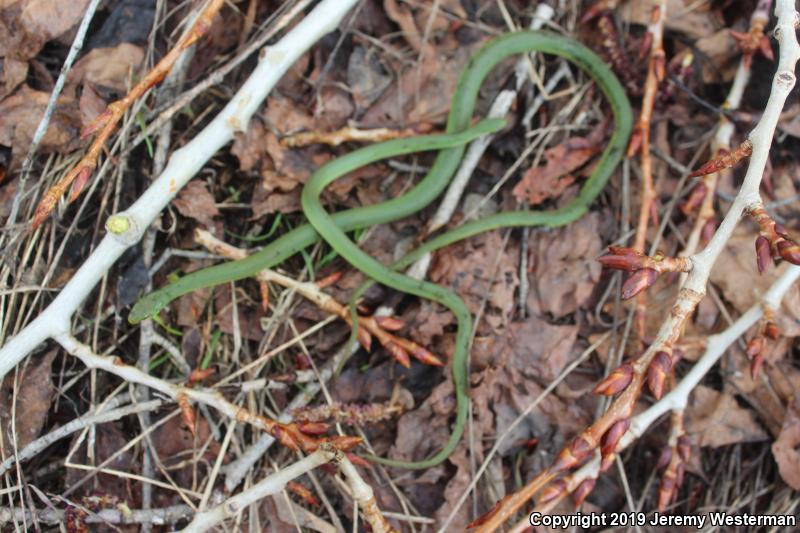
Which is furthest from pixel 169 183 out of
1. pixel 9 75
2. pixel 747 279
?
pixel 747 279

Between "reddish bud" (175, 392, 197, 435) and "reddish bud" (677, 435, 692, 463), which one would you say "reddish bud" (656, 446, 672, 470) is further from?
"reddish bud" (175, 392, 197, 435)

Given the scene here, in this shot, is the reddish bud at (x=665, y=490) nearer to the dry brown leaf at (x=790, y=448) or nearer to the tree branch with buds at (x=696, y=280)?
the dry brown leaf at (x=790, y=448)

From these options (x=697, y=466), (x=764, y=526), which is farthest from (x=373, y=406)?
(x=764, y=526)

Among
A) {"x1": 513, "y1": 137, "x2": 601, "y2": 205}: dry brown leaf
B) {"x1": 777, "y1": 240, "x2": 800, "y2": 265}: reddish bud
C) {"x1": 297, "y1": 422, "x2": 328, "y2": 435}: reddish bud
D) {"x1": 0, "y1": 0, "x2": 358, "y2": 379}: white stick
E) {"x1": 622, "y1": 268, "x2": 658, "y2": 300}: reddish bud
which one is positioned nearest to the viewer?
{"x1": 777, "y1": 240, "x2": 800, "y2": 265}: reddish bud

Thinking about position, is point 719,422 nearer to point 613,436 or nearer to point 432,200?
point 613,436

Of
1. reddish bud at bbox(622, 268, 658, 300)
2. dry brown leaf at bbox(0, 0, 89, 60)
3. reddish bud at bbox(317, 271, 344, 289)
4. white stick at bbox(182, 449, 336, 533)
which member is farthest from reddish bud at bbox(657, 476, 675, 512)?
dry brown leaf at bbox(0, 0, 89, 60)
